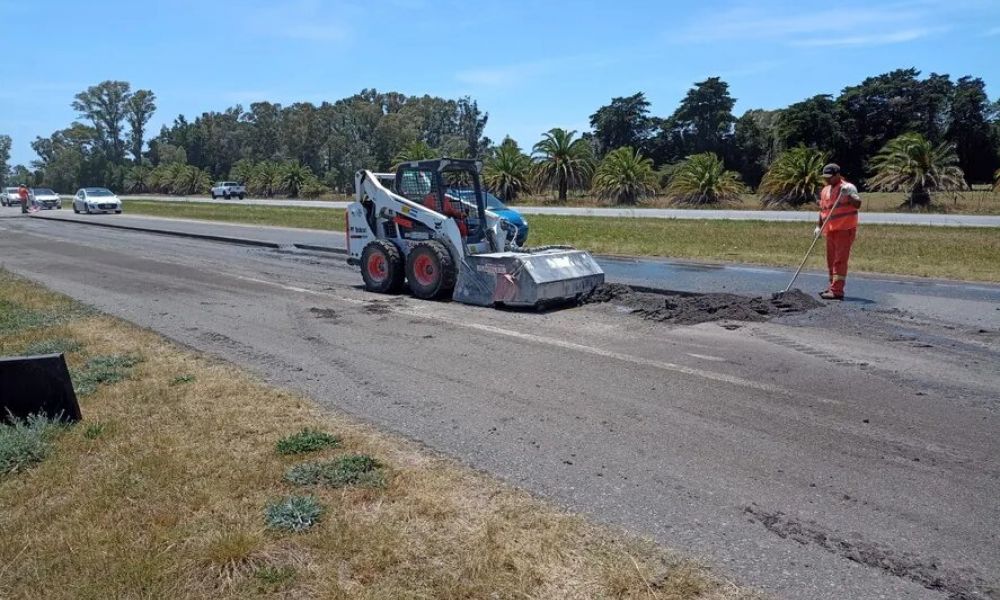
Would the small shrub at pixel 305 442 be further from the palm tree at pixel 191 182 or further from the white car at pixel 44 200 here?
the palm tree at pixel 191 182

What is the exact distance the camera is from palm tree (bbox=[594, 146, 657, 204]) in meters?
41.9

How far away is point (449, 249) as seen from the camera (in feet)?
36.4

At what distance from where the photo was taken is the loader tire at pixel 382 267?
11.8 m

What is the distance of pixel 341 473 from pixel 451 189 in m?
7.57

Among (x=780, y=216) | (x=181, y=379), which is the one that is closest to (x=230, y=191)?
(x=780, y=216)

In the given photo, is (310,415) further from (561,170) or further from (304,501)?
(561,170)

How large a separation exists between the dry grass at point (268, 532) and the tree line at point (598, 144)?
32366 mm

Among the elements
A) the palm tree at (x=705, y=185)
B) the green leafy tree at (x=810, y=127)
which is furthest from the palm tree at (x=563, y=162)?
the green leafy tree at (x=810, y=127)

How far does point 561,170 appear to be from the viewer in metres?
45.0

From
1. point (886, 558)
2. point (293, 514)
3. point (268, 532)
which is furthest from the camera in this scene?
point (293, 514)

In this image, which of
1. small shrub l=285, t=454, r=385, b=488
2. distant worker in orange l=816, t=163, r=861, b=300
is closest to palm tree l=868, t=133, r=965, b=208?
distant worker in orange l=816, t=163, r=861, b=300

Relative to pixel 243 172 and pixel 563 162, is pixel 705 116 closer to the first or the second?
pixel 563 162

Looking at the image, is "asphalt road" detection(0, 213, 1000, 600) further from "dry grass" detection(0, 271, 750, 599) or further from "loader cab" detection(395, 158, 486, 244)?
"loader cab" detection(395, 158, 486, 244)

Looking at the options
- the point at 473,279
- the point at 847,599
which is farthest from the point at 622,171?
the point at 847,599
